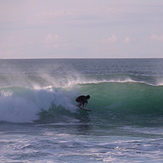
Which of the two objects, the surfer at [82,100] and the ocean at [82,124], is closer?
the ocean at [82,124]

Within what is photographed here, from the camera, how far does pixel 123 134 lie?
1446cm

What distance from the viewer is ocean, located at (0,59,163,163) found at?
1132 centimetres

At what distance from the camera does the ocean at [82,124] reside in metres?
11.3

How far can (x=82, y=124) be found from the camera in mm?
17016

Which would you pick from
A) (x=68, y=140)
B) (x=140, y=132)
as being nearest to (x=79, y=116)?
(x=140, y=132)

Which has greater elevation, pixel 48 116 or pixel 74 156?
pixel 48 116

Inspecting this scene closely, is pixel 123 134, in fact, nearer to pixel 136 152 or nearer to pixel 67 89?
pixel 136 152

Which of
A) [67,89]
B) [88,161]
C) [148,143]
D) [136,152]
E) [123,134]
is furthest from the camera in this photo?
[67,89]

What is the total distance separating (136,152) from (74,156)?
1.60m

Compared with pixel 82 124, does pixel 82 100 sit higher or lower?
higher

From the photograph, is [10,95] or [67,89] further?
[67,89]

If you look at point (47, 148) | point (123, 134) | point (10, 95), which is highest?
point (10, 95)

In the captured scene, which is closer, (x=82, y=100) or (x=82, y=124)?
(x=82, y=124)

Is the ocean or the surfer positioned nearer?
the ocean
